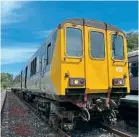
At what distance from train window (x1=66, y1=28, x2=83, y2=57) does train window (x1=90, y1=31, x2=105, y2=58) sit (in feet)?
1.35

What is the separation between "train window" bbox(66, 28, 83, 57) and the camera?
7953 millimetres

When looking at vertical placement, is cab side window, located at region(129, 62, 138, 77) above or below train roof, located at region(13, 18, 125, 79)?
below

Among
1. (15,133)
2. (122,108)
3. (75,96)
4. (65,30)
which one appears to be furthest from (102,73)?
(15,133)

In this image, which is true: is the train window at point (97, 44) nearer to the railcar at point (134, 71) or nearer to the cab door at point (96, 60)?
the cab door at point (96, 60)

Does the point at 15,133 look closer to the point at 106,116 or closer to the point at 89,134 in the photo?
the point at 89,134

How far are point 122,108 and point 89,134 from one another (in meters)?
2.37

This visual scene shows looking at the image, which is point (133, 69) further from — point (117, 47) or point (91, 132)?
point (91, 132)

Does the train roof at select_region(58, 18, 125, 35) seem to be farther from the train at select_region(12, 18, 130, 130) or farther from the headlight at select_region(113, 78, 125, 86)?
the headlight at select_region(113, 78, 125, 86)

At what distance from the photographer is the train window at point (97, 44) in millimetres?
8305

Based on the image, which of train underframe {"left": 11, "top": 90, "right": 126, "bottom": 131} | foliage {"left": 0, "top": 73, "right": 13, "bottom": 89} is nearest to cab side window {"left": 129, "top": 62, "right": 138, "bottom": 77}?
train underframe {"left": 11, "top": 90, "right": 126, "bottom": 131}

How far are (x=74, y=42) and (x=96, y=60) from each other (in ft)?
2.82

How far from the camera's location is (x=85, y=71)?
7.93 metres

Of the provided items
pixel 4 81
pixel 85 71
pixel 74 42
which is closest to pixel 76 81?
pixel 85 71

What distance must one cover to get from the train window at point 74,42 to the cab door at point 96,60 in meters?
0.22
